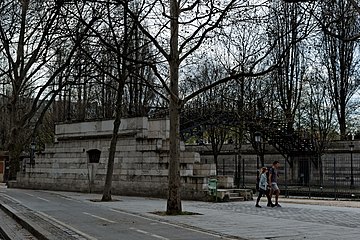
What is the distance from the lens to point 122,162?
29.5 m

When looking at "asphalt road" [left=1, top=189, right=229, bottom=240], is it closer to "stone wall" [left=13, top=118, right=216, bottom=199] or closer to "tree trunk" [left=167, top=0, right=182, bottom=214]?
"tree trunk" [left=167, top=0, right=182, bottom=214]

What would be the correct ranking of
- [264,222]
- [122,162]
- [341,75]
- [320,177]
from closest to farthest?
[264,222] → [122,162] → [320,177] → [341,75]

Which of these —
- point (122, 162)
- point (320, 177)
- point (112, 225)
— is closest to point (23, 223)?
point (112, 225)

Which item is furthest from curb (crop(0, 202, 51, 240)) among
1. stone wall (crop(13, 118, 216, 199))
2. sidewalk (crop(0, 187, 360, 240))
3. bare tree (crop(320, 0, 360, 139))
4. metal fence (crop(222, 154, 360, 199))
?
bare tree (crop(320, 0, 360, 139))

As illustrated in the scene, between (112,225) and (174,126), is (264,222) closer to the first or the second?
(112,225)

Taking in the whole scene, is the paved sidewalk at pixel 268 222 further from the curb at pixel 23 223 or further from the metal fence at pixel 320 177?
the metal fence at pixel 320 177

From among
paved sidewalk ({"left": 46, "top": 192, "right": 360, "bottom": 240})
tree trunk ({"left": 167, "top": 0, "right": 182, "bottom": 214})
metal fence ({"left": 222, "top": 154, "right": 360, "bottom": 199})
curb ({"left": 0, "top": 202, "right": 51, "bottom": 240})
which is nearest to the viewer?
paved sidewalk ({"left": 46, "top": 192, "right": 360, "bottom": 240})

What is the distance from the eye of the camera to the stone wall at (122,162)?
85.9 feet

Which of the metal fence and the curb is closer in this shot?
the curb

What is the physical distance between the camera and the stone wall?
1031 inches

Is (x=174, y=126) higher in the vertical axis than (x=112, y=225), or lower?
higher

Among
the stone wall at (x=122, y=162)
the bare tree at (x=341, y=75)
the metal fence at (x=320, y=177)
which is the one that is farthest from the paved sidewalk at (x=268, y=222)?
the bare tree at (x=341, y=75)

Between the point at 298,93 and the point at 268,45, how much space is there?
1174 inches

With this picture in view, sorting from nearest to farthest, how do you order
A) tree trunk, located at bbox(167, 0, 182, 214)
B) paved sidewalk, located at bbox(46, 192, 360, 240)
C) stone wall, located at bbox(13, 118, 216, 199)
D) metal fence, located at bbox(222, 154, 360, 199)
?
1. paved sidewalk, located at bbox(46, 192, 360, 240)
2. tree trunk, located at bbox(167, 0, 182, 214)
3. stone wall, located at bbox(13, 118, 216, 199)
4. metal fence, located at bbox(222, 154, 360, 199)
